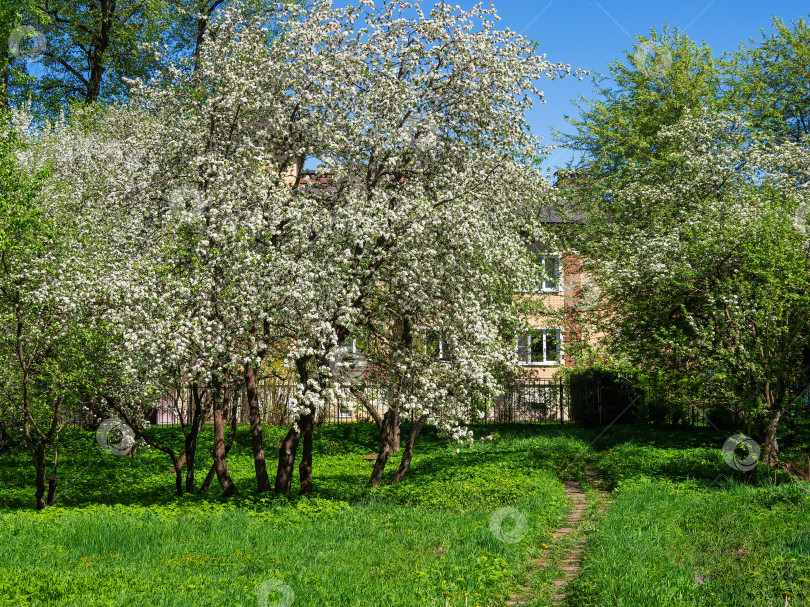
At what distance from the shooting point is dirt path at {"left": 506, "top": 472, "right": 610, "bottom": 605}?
782 cm

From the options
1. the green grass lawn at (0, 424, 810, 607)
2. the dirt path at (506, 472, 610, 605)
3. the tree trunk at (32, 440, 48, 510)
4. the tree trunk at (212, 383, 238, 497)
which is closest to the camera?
the green grass lawn at (0, 424, 810, 607)

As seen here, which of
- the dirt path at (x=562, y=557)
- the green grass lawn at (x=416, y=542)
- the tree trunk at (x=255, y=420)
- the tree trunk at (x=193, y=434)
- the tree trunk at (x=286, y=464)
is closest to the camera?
the green grass lawn at (x=416, y=542)

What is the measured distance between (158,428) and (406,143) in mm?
16264

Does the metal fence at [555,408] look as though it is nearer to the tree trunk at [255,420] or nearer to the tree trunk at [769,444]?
the tree trunk at [255,420]

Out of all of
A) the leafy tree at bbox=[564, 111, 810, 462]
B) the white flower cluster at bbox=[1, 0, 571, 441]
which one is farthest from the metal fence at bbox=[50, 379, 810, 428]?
the white flower cluster at bbox=[1, 0, 571, 441]

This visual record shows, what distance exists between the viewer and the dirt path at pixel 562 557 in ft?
25.6

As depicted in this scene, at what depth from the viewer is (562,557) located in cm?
936

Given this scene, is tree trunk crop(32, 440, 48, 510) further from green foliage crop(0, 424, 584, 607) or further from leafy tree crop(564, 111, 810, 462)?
leafy tree crop(564, 111, 810, 462)

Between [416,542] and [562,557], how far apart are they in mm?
1952

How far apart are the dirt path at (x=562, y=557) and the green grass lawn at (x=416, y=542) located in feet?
0.44

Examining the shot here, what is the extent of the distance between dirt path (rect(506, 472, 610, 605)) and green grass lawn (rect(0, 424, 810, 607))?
134 mm

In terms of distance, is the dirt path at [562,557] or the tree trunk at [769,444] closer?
the dirt path at [562,557]

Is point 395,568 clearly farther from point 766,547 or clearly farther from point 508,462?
point 508,462

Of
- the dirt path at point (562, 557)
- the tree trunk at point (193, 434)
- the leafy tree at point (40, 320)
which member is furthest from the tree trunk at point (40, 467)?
the dirt path at point (562, 557)
